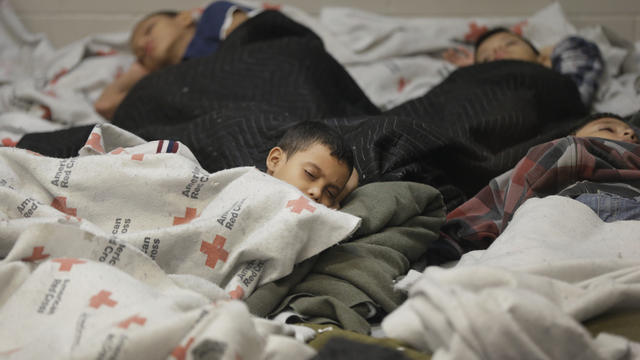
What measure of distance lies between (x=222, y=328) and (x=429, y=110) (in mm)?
1030

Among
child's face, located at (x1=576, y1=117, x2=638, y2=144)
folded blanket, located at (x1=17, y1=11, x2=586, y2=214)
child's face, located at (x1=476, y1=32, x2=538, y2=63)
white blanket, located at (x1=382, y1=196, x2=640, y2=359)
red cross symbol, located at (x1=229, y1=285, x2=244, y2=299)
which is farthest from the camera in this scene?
child's face, located at (x1=476, y1=32, x2=538, y2=63)

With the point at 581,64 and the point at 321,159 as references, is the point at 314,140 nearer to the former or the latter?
the point at 321,159

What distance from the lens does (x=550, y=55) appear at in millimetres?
1916

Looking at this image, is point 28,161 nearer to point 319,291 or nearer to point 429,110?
point 319,291

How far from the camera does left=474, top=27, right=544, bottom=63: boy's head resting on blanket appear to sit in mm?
1895

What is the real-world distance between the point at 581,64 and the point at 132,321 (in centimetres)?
152

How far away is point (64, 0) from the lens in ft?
7.34

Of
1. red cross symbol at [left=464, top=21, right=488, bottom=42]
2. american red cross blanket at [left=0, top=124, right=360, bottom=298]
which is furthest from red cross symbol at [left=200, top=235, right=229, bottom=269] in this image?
red cross symbol at [left=464, top=21, right=488, bottom=42]

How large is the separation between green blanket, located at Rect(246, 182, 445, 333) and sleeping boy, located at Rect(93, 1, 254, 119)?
104 cm

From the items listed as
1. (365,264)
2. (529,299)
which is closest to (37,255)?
(365,264)

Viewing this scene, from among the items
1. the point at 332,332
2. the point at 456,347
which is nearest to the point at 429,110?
the point at 332,332

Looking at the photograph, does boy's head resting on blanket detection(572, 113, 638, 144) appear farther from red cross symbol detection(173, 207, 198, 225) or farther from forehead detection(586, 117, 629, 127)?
red cross symbol detection(173, 207, 198, 225)

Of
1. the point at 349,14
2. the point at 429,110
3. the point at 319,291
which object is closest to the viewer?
the point at 319,291

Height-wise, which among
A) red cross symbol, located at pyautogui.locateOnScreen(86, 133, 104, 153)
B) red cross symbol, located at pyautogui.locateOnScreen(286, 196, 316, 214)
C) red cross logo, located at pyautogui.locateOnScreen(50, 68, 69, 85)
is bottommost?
red cross logo, located at pyautogui.locateOnScreen(50, 68, 69, 85)
